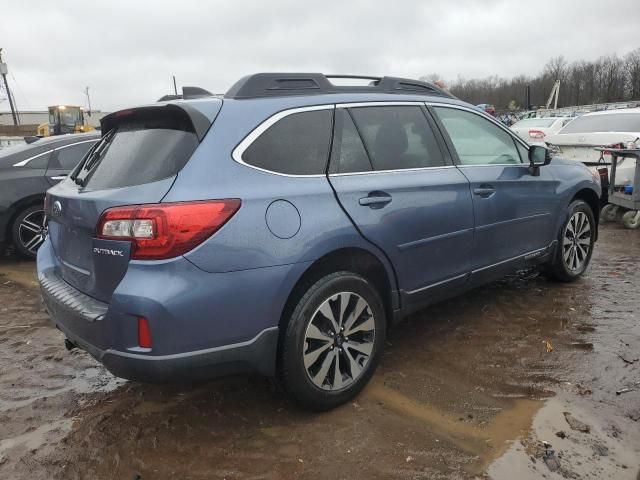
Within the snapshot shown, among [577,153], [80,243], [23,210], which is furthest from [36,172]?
[577,153]

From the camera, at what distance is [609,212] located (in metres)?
8.18

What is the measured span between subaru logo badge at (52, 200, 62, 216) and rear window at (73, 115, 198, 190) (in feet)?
0.60

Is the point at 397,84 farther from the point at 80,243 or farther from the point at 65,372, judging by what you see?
the point at 65,372

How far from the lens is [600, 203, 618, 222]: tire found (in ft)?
26.7

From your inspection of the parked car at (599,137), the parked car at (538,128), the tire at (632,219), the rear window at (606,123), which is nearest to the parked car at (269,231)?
the tire at (632,219)

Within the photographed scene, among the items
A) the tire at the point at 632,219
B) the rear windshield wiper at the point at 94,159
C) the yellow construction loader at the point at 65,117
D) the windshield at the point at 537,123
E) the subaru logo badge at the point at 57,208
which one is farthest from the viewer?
the yellow construction loader at the point at 65,117

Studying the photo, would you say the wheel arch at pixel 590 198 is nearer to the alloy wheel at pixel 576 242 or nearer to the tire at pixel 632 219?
the alloy wheel at pixel 576 242

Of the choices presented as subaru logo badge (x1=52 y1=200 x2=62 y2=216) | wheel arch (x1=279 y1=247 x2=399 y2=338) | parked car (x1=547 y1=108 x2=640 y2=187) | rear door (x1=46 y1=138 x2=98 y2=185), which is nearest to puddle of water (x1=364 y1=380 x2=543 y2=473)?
wheel arch (x1=279 y1=247 x2=399 y2=338)

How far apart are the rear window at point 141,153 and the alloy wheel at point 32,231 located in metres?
3.92

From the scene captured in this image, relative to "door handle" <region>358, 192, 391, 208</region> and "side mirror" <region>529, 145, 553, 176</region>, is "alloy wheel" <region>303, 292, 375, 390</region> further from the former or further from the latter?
"side mirror" <region>529, 145, 553, 176</region>

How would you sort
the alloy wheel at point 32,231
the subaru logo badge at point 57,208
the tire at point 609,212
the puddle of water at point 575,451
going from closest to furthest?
the puddle of water at point 575,451 → the subaru logo badge at point 57,208 → the alloy wheel at point 32,231 → the tire at point 609,212

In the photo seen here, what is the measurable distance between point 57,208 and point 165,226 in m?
1.01

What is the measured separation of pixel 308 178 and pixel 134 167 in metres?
0.88

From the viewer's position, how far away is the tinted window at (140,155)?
2506 mm
